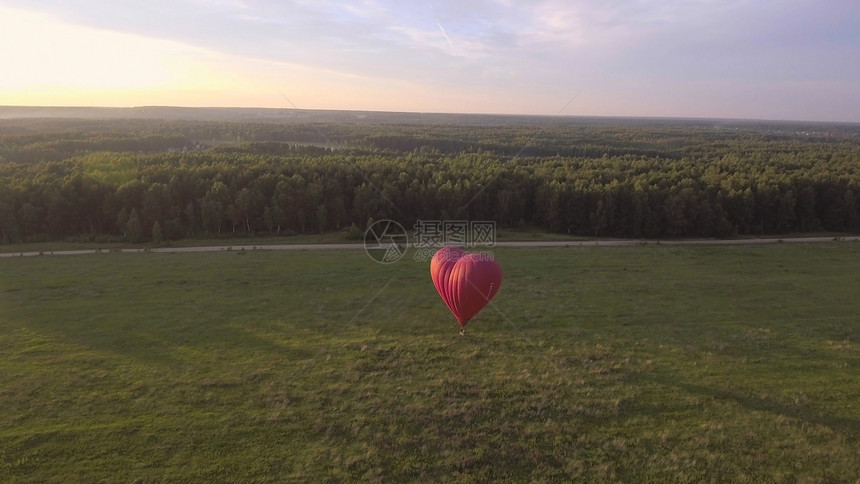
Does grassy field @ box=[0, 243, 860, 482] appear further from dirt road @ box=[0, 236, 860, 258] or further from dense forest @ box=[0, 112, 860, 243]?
dense forest @ box=[0, 112, 860, 243]

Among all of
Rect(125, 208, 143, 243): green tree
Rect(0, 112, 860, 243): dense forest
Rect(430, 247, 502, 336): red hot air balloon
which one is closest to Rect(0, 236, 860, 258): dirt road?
Rect(0, 112, 860, 243): dense forest

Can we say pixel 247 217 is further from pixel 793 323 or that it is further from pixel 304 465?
pixel 793 323

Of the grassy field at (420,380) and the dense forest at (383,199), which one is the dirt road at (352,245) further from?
the grassy field at (420,380)

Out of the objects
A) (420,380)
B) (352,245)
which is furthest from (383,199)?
(420,380)

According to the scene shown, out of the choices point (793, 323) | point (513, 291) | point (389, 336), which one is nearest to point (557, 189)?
point (513, 291)

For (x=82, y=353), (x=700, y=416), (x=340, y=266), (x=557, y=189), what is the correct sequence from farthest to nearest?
(x=557, y=189), (x=340, y=266), (x=82, y=353), (x=700, y=416)

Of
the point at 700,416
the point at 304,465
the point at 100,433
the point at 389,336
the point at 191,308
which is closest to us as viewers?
the point at 304,465
